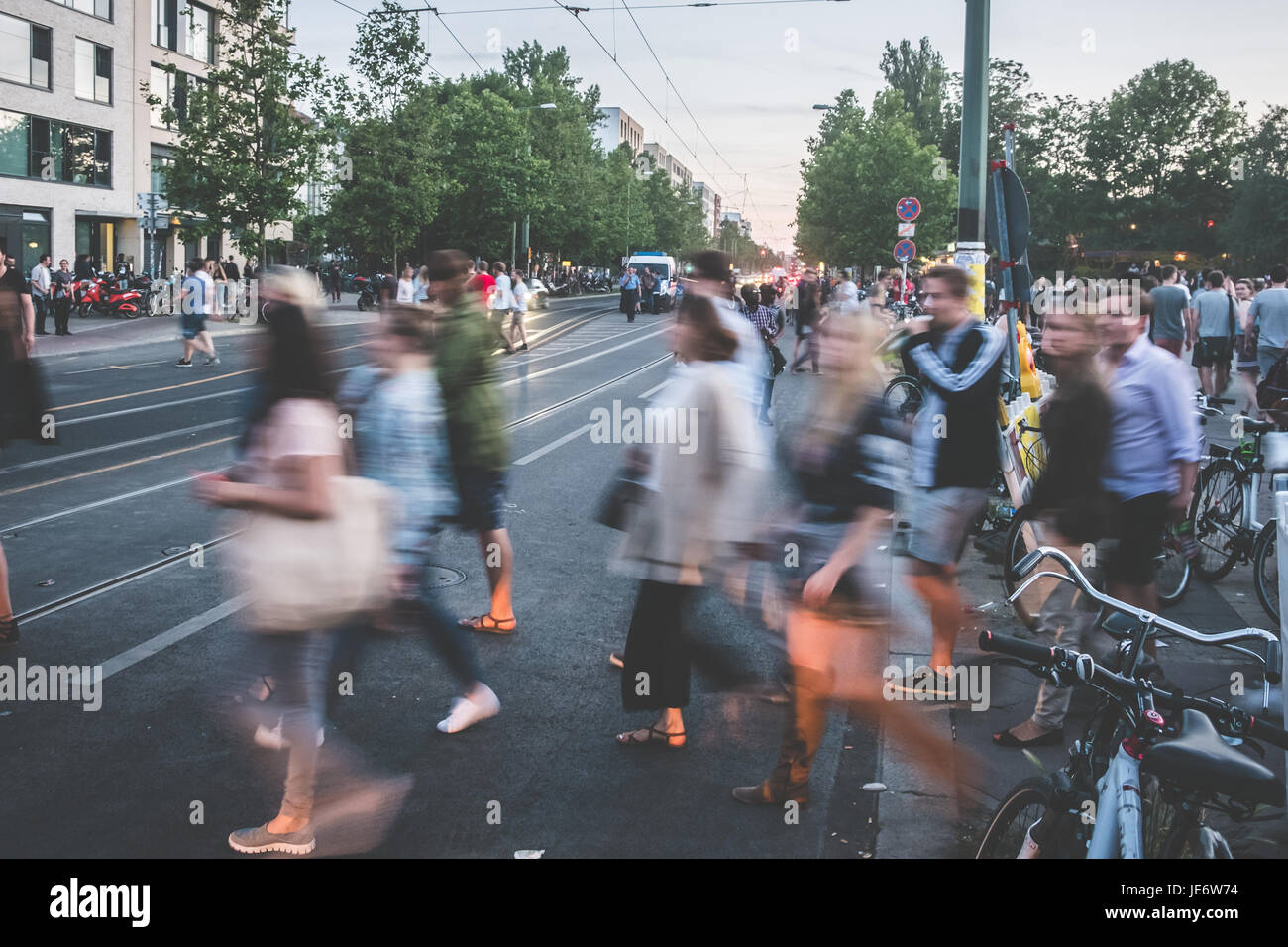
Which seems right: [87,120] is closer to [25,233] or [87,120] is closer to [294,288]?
[25,233]

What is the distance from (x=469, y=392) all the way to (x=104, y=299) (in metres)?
31.4

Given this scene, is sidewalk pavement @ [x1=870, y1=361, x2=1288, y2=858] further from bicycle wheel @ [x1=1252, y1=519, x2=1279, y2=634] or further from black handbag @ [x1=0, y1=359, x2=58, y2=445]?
black handbag @ [x1=0, y1=359, x2=58, y2=445]

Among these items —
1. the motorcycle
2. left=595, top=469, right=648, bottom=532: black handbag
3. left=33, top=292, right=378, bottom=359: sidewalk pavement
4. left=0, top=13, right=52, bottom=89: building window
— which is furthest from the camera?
left=0, top=13, right=52, bottom=89: building window

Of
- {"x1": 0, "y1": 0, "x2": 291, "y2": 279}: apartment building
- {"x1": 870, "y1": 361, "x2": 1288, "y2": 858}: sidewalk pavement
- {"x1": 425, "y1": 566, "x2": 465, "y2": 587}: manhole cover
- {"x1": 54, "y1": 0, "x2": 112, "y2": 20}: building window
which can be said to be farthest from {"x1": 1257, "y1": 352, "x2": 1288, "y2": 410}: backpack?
{"x1": 54, "y1": 0, "x2": 112, "y2": 20}: building window

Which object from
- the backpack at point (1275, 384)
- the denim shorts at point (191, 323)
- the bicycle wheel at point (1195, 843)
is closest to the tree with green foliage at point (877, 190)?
the denim shorts at point (191, 323)

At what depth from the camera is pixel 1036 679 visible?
5.82 m

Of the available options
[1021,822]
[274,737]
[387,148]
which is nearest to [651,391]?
[274,737]

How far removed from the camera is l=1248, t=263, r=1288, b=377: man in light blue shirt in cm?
1434

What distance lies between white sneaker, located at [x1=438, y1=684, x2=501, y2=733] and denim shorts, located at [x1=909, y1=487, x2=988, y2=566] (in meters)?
1.94

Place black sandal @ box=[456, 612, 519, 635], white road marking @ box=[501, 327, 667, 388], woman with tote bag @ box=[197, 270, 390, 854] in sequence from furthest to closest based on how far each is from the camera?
white road marking @ box=[501, 327, 667, 388] < black sandal @ box=[456, 612, 519, 635] < woman with tote bag @ box=[197, 270, 390, 854]

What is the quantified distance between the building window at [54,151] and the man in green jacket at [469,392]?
130 ft

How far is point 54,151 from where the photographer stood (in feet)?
136

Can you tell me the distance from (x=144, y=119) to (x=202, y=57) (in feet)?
17.6

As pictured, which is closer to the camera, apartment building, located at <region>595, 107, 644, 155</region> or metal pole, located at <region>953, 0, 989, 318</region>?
metal pole, located at <region>953, 0, 989, 318</region>
